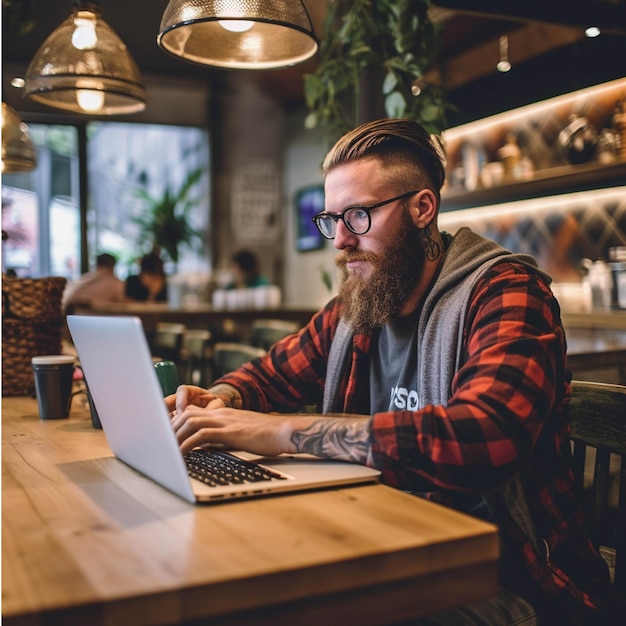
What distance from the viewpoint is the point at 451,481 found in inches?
41.1

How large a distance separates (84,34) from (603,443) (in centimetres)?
171

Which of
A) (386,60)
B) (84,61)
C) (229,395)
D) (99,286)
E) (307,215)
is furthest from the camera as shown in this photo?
(307,215)

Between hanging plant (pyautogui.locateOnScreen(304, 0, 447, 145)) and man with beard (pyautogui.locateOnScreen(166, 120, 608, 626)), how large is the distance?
1.14 meters

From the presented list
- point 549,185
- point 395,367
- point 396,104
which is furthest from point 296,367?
point 549,185

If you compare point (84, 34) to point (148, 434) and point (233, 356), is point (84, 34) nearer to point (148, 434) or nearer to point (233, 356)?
point (233, 356)

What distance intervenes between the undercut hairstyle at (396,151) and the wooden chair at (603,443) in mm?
541

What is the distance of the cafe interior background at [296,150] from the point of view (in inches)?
164

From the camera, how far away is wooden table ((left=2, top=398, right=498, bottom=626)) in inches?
26.5

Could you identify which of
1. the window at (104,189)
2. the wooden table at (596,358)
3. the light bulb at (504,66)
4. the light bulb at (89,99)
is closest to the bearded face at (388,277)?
the light bulb at (89,99)

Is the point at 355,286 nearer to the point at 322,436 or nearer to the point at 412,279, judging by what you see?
the point at 412,279

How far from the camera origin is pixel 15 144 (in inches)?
113

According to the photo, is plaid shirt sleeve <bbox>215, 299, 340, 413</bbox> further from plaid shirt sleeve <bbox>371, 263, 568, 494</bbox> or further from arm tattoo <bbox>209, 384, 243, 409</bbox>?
plaid shirt sleeve <bbox>371, 263, 568, 494</bbox>

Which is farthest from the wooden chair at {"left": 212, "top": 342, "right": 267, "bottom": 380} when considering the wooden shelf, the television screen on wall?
the television screen on wall

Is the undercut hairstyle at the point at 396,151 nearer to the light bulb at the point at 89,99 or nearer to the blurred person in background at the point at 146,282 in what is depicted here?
the light bulb at the point at 89,99
